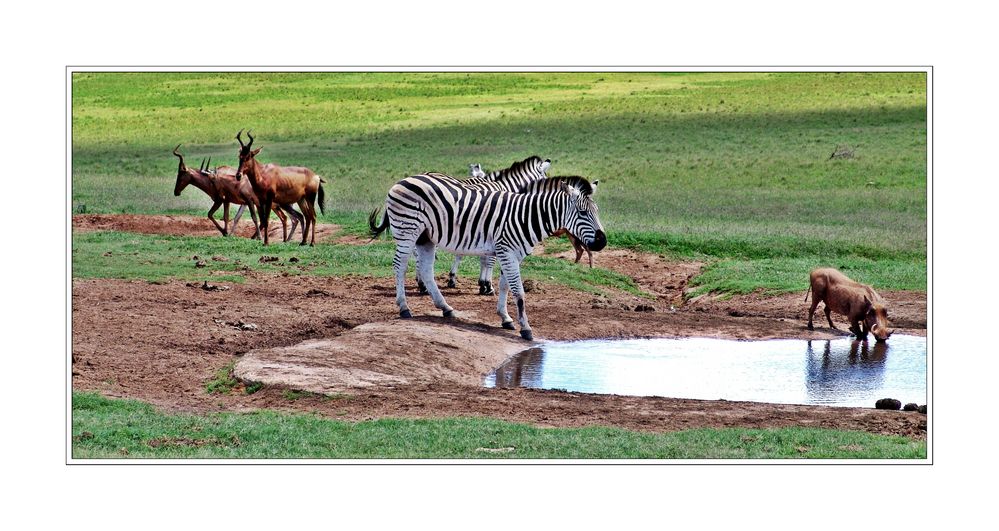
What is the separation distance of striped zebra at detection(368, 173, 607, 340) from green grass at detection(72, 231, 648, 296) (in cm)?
363

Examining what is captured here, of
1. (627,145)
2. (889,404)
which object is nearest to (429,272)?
(889,404)

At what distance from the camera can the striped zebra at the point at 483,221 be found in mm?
17656

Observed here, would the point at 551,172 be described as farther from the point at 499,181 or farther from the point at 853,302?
the point at 853,302

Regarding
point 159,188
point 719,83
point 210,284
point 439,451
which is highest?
point 719,83

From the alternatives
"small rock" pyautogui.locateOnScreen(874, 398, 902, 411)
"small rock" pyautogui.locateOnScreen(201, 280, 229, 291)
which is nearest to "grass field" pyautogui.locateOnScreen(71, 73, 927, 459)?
"small rock" pyautogui.locateOnScreen(201, 280, 229, 291)

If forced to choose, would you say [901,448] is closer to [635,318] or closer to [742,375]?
[742,375]

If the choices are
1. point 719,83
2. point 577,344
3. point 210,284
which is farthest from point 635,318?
point 719,83

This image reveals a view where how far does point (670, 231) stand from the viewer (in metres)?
→ 28.4

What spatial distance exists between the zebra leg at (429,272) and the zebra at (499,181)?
1.17m

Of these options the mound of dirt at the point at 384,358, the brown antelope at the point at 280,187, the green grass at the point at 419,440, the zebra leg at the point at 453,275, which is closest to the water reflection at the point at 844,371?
the green grass at the point at 419,440

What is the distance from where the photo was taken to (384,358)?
14.8 meters

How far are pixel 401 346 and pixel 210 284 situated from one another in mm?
5786

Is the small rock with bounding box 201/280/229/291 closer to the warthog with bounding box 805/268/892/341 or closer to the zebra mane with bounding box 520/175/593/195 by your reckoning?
the zebra mane with bounding box 520/175/593/195

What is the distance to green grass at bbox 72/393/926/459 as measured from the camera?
1098cm
